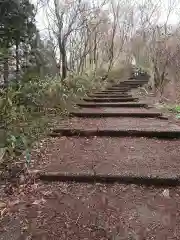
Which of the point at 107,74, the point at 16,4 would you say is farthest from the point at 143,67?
the point at 16,4

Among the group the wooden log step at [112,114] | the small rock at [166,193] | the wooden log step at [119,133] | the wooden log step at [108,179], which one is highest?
the wooden log step at [112,114]

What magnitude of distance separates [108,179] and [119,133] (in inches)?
57.4

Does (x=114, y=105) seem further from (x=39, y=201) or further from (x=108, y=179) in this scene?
(x=39, y=201)

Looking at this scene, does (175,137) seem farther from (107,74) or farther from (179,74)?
(107,74)

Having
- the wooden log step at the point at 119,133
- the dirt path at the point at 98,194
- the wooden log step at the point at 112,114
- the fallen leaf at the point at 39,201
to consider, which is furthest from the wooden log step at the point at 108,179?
the wooden log step at the point at 112,114

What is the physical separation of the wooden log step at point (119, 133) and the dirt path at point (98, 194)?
2cm

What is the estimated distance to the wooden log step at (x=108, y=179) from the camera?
253cm

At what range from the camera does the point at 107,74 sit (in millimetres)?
12297

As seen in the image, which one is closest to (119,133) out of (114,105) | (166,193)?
(166,193)

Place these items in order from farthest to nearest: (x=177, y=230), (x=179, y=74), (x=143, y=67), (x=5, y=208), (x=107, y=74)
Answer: (x=143, y=67), (x=107, y=74), (x=179, y=74), (x=5, y=208), (x=177, y=230)

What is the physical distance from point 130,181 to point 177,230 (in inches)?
28.6

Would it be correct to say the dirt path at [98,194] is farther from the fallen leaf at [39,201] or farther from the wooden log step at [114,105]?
the wooden log step at [114,105]

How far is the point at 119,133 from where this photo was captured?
13.1 feet

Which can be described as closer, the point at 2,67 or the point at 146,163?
the point at 146,163
